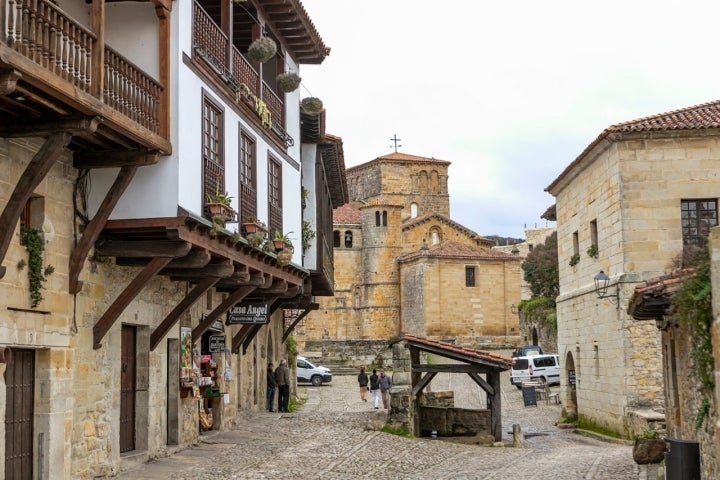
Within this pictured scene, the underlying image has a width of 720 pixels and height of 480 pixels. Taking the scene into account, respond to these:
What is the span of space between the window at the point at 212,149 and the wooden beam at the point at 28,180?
3777 millimetres

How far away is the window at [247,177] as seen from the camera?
16.6m

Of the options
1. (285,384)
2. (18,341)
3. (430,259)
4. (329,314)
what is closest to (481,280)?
(430,259)

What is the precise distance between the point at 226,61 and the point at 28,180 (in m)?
5.92

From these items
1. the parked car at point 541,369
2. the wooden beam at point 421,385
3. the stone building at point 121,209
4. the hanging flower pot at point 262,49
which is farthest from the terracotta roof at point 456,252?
the hanging flower pot at point 262,49

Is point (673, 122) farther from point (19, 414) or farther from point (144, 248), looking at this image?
point (19, 414)

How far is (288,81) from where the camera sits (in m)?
18.5

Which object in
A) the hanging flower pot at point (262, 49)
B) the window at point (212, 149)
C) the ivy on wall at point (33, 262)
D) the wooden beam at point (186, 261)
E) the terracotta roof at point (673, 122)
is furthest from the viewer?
the terracotta roof at point (673, 122)

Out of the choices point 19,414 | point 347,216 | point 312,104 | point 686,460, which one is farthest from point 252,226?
point 347,216

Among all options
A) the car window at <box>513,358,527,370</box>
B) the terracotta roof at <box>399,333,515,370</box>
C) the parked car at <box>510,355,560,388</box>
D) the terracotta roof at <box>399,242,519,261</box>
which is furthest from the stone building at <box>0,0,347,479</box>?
the terracotta roof at <box>399,242,519,261</box>

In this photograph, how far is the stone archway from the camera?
3042 cm

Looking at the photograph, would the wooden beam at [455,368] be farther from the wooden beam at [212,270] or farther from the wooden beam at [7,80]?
the wooden beam at [7,80]

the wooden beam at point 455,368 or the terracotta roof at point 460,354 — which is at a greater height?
the terracotta roof at point 460,354

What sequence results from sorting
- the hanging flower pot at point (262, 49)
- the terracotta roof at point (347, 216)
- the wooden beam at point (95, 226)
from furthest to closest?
the terracotta roof at point (347, 216) < the hanging flower pot at point (262, 49) < the wooden beam at point (95, 226)

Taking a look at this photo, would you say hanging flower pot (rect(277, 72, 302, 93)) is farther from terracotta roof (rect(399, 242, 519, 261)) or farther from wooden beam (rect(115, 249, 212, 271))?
terracotta roof (rect(399, 242, 519, 261))
